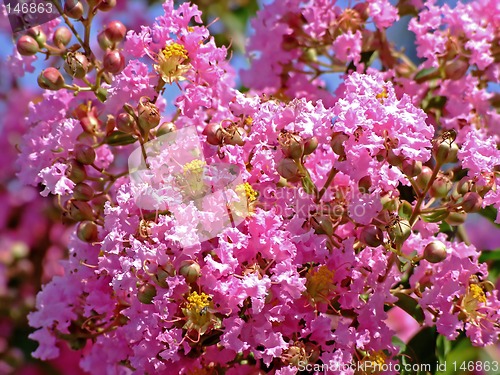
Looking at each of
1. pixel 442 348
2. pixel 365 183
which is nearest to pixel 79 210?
pixel 365 183

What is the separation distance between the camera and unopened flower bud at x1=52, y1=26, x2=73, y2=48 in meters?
1.40

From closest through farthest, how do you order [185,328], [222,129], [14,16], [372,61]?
[185,328] < [222,129] < [14,16] < [372,61]

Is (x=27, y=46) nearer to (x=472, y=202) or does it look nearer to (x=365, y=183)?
(x=365, y=183)

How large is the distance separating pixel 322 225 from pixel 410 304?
0.26 metres

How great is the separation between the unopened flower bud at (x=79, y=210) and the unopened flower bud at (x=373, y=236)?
48 cm

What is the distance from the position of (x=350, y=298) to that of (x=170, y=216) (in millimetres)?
310

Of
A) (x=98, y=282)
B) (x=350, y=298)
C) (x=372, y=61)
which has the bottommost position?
(x=98, y=282)

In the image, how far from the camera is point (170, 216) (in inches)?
46.9

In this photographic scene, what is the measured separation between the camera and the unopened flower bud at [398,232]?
45.4 inches

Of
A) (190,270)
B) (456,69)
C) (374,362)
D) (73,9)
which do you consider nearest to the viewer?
(190,270)

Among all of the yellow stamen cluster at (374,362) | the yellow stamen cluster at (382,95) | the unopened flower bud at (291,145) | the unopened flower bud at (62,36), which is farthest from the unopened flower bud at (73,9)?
the yellow stamen cluster at (374,362)

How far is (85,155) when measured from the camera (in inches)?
51.9

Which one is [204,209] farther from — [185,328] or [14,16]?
[14,16]

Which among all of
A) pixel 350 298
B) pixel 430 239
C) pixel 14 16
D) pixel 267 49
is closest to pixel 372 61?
pixel 267 49
